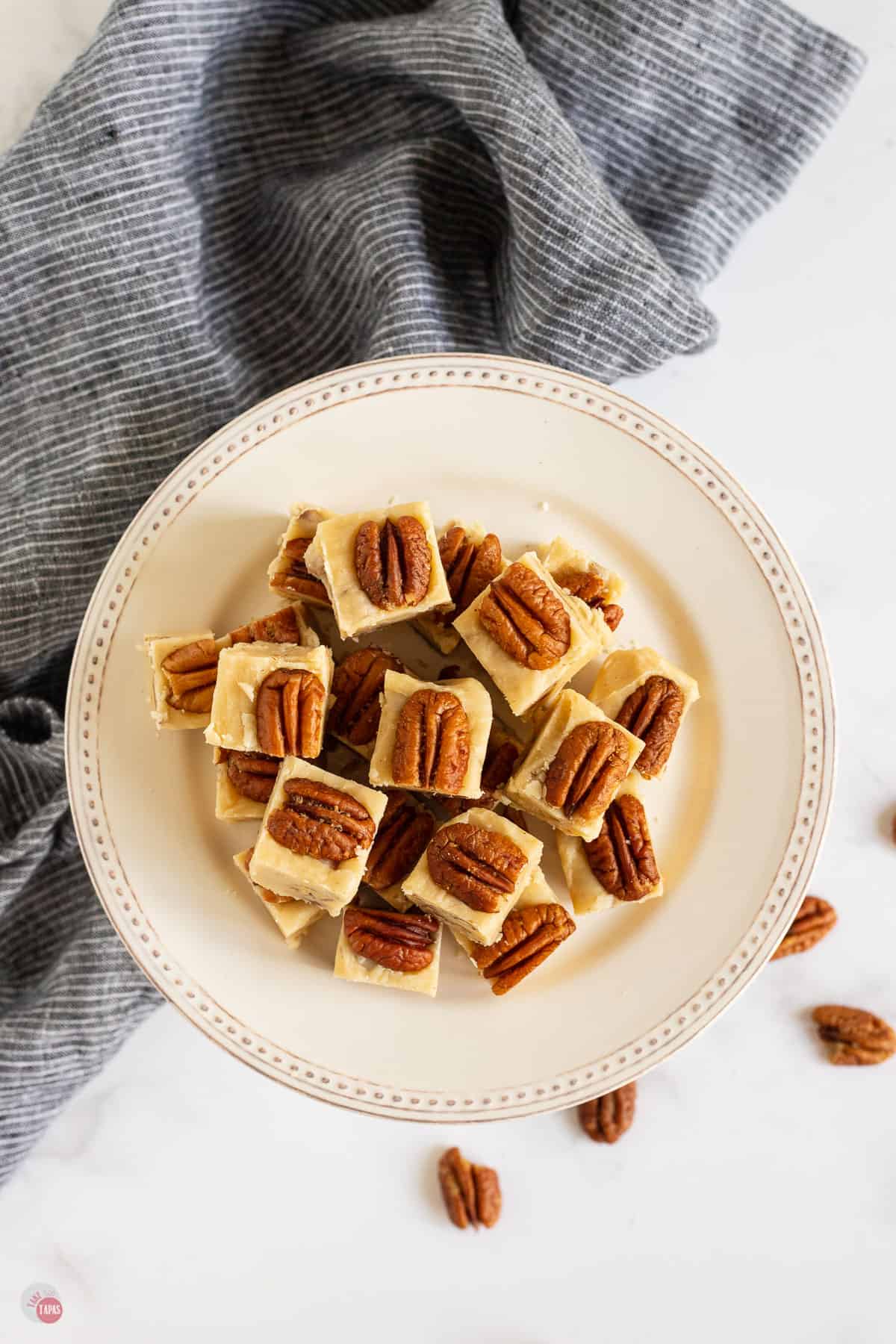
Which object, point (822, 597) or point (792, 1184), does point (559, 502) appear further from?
point (792, 1184)

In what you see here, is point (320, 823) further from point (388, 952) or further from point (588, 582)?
point (588, 582)

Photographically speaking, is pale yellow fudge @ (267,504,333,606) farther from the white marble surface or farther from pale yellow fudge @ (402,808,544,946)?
the white marble surface

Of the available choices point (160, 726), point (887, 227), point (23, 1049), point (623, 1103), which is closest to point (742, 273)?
point (887, 227)

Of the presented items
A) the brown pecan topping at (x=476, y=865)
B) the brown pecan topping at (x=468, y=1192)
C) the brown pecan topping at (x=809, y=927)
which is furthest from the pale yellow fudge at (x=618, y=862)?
the brown pecan topping at (x=468, y=1192)

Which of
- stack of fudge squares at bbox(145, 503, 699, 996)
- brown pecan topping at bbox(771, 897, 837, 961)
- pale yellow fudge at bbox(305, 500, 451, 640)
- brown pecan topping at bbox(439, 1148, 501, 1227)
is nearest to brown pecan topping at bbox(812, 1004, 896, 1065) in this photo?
brown pecan topping at bbox(771, 897, 837, 961)

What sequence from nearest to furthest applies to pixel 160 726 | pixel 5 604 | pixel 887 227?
pixel 160 726, pixel 5 604, pixel 887 227

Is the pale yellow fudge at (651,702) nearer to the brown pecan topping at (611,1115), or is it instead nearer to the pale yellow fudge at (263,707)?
the pale yellow fudge at (263,707)
